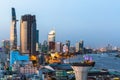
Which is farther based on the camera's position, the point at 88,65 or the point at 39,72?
Answer: the point at 39,72

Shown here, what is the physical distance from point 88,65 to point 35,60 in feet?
199

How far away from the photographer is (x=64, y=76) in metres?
76.1

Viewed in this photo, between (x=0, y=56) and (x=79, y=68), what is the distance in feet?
191

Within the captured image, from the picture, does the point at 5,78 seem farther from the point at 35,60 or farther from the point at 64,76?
the point at 35,60

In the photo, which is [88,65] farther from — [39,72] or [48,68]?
[48,68]

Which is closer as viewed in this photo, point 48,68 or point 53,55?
point 48,68

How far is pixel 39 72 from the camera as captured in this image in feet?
252

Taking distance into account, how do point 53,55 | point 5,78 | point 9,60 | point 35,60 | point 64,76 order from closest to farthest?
point 5,78 < point 64,76 < point 9,60 < point 35,60 < point 53,55

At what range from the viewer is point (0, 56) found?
104 meters

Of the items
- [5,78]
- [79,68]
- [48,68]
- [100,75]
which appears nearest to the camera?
[79,68]

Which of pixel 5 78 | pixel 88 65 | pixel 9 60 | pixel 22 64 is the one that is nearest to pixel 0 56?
pixel 9 60

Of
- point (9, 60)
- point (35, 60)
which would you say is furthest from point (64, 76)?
point (35, 60)

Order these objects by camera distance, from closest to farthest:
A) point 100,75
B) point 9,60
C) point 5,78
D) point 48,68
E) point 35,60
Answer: point 5,78 < point 100,75 < point 48,68 < point 9,60 < point 35,60

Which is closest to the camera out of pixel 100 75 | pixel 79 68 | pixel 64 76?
pixel 79 68
